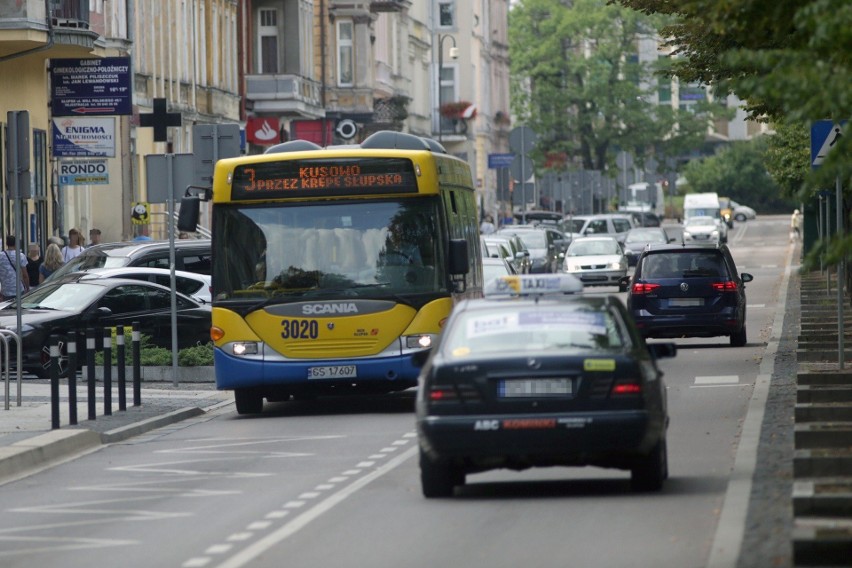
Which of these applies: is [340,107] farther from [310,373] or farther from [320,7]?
[310,373]

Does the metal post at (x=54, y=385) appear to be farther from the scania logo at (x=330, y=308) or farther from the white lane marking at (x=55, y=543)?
the white lane marking at (x=55, y=543)

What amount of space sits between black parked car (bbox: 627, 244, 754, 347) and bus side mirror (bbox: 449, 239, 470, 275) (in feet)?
32.5

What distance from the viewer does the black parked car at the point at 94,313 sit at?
27672 mm

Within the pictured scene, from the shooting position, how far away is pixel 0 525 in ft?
44.0

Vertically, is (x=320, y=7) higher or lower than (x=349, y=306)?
higher

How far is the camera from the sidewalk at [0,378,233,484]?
17.8 metres

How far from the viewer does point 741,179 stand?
146m

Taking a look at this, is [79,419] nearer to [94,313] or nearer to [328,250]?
[328,250]

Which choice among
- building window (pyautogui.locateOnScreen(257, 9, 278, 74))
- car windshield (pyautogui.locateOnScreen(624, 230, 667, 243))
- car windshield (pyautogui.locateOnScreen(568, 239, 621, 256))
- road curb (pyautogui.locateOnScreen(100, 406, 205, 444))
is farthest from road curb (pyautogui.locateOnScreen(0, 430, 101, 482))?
car windshield (pyautogui.locateOnScreen(624, 230, 667, 243))

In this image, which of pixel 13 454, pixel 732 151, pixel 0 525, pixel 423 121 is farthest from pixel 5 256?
pixel 732 151

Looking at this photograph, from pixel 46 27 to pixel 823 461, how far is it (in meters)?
28.2

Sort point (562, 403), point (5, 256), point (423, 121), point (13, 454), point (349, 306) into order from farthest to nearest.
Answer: point (423, 121)
point (5, 256)
point (349, 306)
point (13, 454)
point (562, 403)

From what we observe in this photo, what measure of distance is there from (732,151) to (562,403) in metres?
136

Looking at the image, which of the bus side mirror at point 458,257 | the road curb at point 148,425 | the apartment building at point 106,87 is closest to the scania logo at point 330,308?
the bus side mirror at point 458,257
